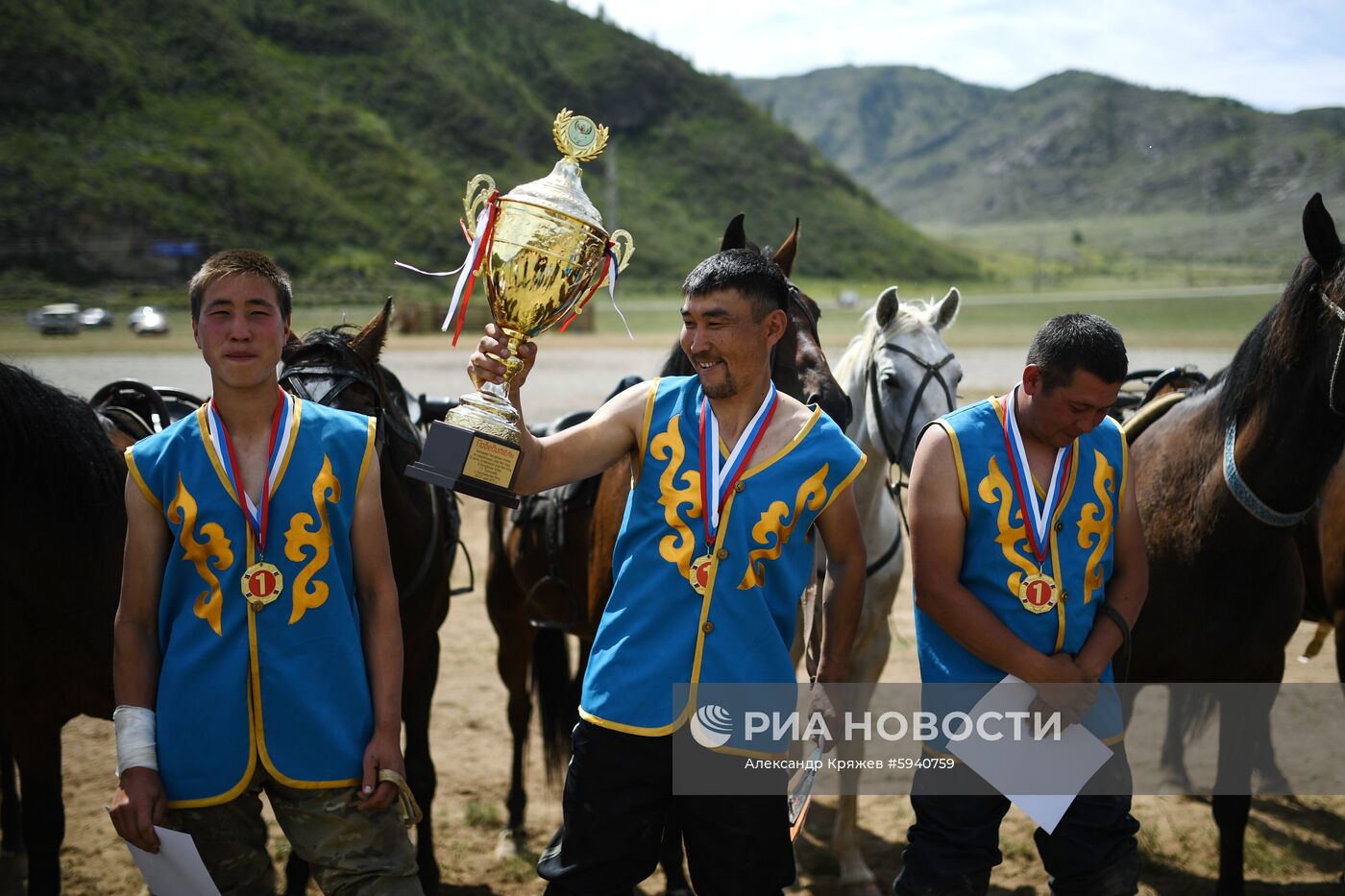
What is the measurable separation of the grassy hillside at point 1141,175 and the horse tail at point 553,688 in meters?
48.0

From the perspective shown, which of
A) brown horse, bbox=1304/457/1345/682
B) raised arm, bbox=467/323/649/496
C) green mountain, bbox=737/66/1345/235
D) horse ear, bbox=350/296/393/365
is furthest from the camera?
green mountain, bbox=737/66/1345/235

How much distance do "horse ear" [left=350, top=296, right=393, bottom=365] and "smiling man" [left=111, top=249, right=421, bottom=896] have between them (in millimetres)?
1137

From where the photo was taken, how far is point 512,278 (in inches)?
101

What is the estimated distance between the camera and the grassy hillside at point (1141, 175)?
82250mm

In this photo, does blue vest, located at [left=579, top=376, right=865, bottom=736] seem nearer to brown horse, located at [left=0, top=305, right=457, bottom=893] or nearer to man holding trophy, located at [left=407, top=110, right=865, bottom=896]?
man holding trophy, located at [left=407, top=110, right=865, bottom=896]

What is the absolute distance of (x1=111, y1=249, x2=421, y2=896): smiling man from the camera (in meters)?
2.36

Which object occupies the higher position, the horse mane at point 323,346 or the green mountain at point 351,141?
the green mountain at point 351,141

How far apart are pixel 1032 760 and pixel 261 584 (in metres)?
1.92

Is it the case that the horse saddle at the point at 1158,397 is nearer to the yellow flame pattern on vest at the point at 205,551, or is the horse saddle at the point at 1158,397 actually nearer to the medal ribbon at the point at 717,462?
the medal ribbon at the point at 717,462

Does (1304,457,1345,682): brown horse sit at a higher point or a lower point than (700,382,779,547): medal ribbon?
lower

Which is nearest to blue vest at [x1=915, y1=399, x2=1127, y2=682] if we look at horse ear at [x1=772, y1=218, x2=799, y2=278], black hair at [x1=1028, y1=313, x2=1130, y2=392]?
black hair at [x1=1028, y1=313, x2=1130, y2=392]

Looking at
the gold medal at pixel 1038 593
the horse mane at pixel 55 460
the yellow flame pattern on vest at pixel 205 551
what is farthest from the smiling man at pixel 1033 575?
the horse mane at pixel 55 460

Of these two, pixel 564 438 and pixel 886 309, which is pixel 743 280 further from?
pixel 886 309

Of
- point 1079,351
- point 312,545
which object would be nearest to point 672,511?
point 312,545
